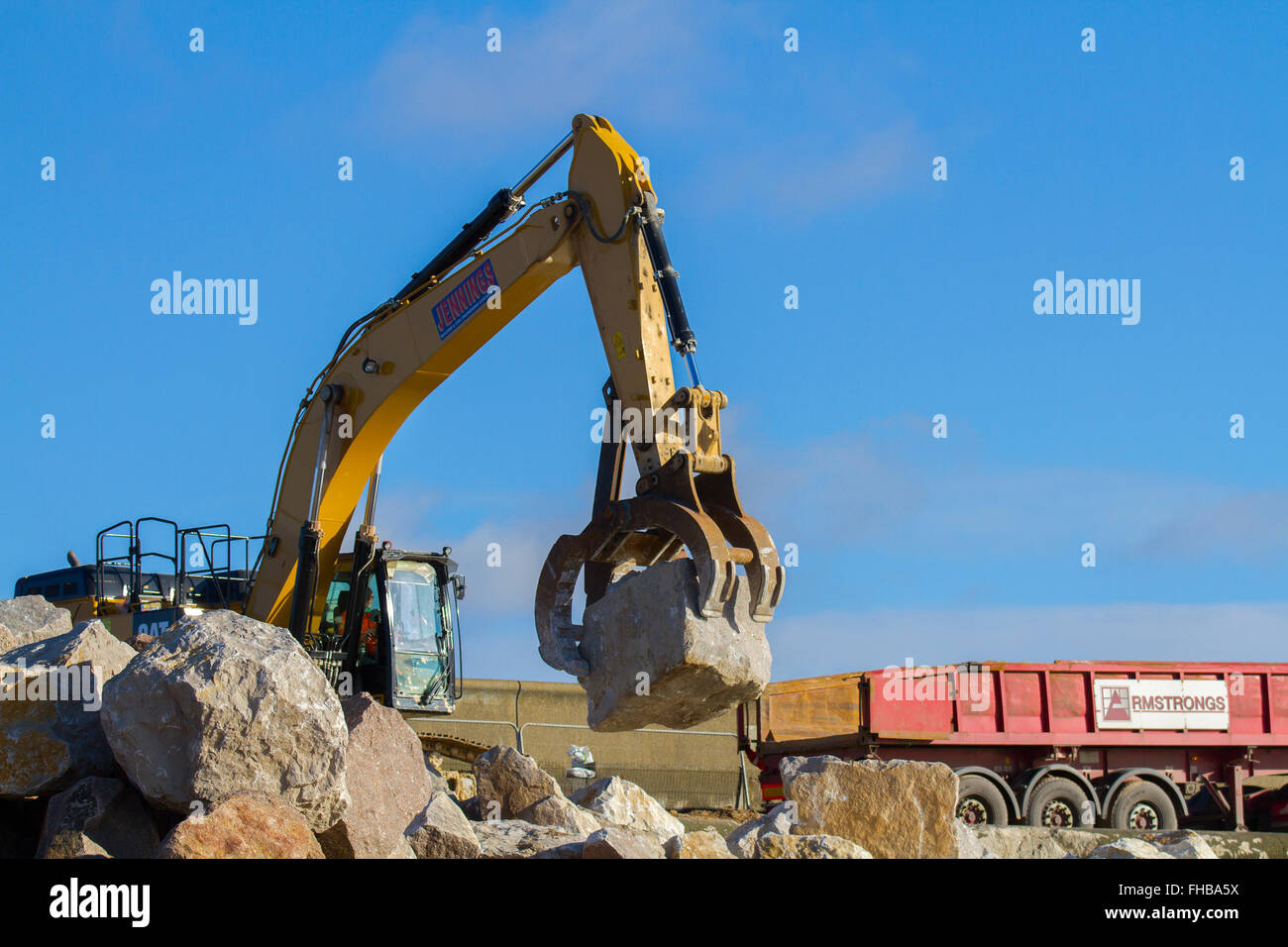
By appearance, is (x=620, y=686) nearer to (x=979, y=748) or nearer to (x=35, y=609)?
(x=35, y=609)

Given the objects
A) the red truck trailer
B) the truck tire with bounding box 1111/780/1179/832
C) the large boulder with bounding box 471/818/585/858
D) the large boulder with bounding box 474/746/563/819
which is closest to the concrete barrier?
the red truck trailer

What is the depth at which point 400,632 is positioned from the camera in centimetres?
1058

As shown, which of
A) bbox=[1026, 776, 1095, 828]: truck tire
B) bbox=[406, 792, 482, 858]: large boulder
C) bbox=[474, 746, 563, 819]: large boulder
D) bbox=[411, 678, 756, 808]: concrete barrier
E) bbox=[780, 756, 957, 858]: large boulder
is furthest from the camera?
bbox=[411, 678, 756, 808]: concrete barrier

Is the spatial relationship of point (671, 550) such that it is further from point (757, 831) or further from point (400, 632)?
point (400, 632)

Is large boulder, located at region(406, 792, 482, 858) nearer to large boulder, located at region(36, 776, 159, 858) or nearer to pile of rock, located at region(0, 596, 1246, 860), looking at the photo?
pile of rock, located at region(0, 596, 1246, 860)

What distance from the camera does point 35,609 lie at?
8930mm

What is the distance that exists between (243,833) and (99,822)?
0.99 meters

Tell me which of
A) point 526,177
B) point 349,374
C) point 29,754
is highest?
point 526,177

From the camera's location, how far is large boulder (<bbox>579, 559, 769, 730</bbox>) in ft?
22.0

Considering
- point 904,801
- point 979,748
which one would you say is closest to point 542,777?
point 904,801

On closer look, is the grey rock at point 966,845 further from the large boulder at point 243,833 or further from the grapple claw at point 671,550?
the large boulder at point 243,833

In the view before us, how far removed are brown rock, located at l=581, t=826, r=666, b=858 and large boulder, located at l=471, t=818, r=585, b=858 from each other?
828 mm
